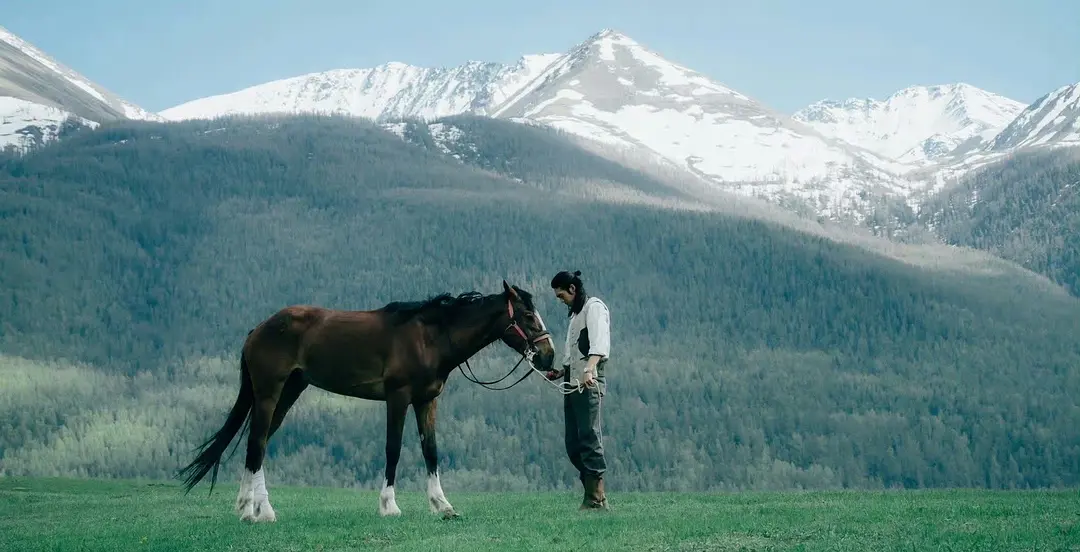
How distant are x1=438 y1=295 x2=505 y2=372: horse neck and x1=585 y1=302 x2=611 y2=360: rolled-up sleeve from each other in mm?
2078

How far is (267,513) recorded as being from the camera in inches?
835

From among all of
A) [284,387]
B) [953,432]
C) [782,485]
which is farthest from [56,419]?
[284,387]

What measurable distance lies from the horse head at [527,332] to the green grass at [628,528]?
Answer: 2749 mm

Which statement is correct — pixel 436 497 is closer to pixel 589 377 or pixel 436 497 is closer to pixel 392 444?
pixel 392 444

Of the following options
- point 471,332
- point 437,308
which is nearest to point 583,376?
point 471,332

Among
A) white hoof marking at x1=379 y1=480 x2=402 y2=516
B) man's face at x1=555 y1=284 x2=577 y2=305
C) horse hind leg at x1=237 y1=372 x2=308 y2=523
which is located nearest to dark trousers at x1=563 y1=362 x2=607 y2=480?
man's face at x1=555 y1=284 x2=577 y2=305

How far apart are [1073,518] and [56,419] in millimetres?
185948

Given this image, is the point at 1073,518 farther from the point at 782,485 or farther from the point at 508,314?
the point at 782,485

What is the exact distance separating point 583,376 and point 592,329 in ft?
2.72

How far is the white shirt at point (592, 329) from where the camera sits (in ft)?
65.2

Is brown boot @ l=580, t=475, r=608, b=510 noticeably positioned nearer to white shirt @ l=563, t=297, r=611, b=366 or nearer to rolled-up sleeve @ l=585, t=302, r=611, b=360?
white shirt @ l=563, t=297, r=611, b=366

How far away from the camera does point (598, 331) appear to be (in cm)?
1989

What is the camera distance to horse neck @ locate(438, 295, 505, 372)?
21344 mm

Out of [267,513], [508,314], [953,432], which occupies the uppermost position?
[508,314]
